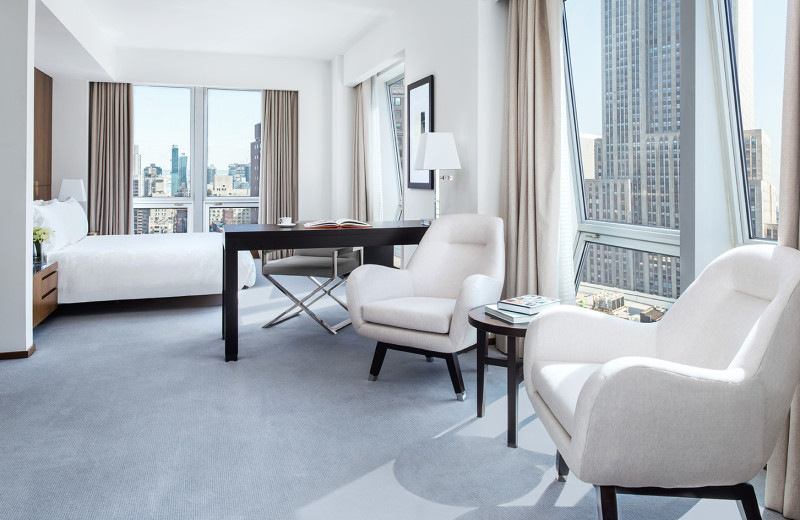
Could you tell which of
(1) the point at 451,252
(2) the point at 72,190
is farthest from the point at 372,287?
(2) the point at 72,190

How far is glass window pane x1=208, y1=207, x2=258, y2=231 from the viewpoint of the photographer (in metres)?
8.27

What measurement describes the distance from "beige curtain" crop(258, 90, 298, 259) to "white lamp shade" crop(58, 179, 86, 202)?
2.18 metres


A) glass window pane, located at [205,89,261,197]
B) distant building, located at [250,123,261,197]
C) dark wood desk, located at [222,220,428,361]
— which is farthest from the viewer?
distant building, located at [250,123,261,197]

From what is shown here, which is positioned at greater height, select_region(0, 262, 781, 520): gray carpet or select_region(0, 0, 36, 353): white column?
select_region(0, 0, 36, 353): white column

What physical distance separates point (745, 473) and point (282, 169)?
730 cm

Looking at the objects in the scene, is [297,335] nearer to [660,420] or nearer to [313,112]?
[660,420]

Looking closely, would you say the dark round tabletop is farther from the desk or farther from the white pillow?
the white pillow

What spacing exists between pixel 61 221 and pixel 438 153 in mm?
3618

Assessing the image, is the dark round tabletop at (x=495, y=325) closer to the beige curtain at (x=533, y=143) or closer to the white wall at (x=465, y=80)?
the beige curtain at (x=533, y=143)

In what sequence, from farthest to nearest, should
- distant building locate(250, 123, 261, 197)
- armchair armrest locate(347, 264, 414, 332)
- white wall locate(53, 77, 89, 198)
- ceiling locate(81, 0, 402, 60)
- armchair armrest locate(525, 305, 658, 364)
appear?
distant building locate(250, 123, 261, 197) < white wall locate(53, 77, 89, 198) < ceiling locate(81, 0, 402, 60) < armchair armrest locate(347, 264, 414, 332) < armchair armrest locate(525, 305, 658, 364)

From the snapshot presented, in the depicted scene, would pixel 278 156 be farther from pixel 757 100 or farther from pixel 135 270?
pixel 757 100

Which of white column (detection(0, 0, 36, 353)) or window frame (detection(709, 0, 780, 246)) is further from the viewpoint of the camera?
white column (detection(0, 0, 36, 353))

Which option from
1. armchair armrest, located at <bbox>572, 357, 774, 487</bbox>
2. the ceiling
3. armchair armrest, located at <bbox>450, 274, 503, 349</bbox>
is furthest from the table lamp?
armchair armrest, located at <bbox>572, 357, 774, 487</bbox>

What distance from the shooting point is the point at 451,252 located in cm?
378
